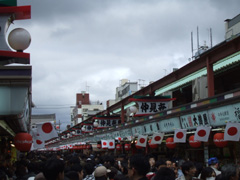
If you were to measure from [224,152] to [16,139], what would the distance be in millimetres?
9960

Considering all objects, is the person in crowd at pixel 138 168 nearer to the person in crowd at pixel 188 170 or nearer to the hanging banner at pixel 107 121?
the person in crowd at pixel 188 170

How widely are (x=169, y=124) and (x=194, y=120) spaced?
117 inches

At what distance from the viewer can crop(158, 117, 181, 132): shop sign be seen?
1792 cm

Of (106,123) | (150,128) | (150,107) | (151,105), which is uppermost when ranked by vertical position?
(151,105)

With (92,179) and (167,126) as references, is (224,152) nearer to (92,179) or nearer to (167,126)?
(167,126)

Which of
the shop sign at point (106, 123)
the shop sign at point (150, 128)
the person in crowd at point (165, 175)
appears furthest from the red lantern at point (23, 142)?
the shop sign at point (106, 123)

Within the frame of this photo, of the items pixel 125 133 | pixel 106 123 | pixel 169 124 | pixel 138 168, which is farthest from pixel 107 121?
pixel 138 168

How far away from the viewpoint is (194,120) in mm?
16016

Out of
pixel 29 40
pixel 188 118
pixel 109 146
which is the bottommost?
pixel 109 146

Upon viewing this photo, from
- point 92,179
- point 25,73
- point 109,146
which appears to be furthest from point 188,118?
point 109,146

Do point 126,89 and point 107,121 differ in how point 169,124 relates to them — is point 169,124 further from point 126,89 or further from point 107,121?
point 126,89

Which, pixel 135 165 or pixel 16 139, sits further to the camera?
pixel 16 139

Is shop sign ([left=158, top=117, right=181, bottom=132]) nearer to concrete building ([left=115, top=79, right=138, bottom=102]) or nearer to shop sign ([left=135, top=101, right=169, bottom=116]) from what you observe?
shop sign ([left=135, top=101, right=169, bottom=116])

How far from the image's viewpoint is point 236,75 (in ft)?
66.1
